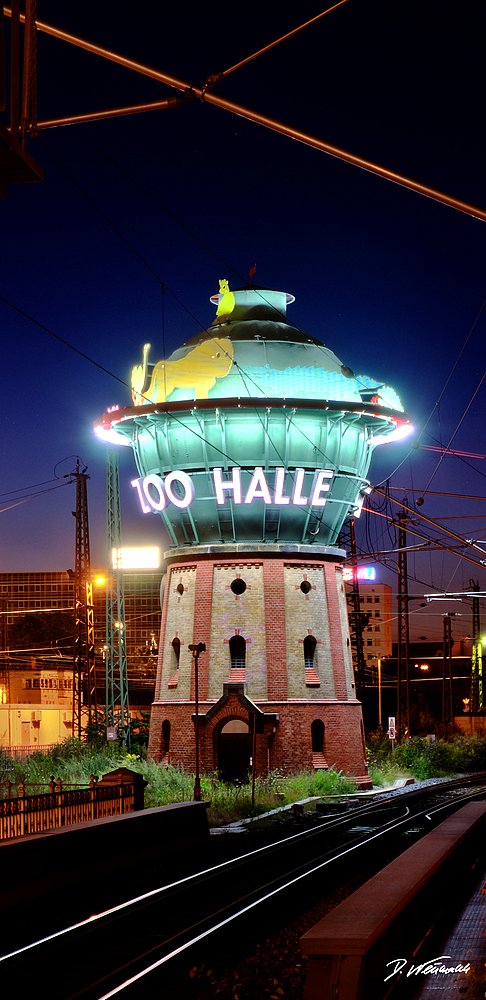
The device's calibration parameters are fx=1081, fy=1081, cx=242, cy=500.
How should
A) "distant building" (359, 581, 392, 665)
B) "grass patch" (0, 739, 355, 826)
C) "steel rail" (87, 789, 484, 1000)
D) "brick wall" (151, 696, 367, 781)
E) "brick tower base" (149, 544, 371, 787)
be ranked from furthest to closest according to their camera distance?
"distant building" (359, 581, 392, 665), "brick tower base" (149, 544, 371, 787), "brick wall" (151, 696, 367, 781), "grass patch" (0, 739, 355, 826), "steel rail" (87, 789, 484, 1000)

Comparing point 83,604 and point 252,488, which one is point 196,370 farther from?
point 83,604

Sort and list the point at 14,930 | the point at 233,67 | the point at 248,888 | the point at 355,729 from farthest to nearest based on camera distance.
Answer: the point at 355,729 → the point at 248,888 → the point at 14,930 → the point at 233,67

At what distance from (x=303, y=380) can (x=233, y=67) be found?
1298 inches

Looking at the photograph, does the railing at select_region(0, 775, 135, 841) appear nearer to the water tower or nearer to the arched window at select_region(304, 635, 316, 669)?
the water tower

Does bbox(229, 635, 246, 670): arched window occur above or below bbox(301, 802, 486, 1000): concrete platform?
above

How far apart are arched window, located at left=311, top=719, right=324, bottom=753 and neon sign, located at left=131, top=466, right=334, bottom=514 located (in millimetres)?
8718

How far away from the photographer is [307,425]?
144 feet

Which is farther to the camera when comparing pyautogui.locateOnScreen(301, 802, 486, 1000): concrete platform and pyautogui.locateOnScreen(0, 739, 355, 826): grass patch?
pyautogui.locateOnScreen(0, 739, 355, 826): grass patch

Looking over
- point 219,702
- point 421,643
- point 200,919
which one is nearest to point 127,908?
point 200,919

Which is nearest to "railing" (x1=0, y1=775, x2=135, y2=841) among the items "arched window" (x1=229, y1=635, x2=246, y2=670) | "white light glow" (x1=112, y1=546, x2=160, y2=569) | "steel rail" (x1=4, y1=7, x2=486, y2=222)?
"steel rail" (x1=4, y1=7, x2=486, y2=222)

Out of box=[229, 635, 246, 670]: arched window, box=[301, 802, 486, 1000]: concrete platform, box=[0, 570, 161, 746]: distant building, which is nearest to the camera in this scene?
box=[301, 802, 486, 1000]: concrete platform

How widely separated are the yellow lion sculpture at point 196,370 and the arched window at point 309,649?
34.9 feet

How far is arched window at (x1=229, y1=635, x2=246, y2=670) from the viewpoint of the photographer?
42.8 meters

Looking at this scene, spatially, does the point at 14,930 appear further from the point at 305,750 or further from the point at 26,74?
the point at 305,750
